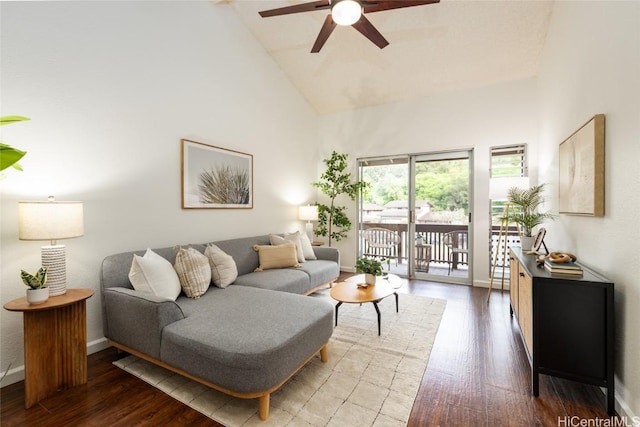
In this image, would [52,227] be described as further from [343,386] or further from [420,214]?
[420,214]

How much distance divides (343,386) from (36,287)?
2073mm

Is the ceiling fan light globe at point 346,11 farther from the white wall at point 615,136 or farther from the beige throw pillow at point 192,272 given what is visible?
the beige throw pillow at point 192,272

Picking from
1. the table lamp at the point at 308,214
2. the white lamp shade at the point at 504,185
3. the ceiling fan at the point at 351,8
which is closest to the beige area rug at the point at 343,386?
the white lamp shade at the point at 504,185

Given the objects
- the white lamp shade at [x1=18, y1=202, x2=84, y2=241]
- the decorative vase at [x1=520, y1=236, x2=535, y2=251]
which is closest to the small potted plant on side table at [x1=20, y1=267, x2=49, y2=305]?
the white lamp shade at [x1=18, y1=202, x2=84, y2=241]

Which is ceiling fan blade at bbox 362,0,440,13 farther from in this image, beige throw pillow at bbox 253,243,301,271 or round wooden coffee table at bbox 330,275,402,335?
beige throw pillow at bbox 253,243,301,271

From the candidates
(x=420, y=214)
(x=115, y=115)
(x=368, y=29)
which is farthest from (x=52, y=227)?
(x=420, y=214)

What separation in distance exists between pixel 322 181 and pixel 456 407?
428 cm

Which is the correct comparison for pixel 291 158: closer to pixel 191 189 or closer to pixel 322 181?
pixel 322 181

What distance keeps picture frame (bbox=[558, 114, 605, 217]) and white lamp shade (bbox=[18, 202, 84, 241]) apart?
358 cm

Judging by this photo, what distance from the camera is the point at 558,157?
113 inches

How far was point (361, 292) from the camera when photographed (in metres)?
2.73

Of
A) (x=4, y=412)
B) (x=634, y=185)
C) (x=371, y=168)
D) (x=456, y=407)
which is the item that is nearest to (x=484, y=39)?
(x=371, y=168)

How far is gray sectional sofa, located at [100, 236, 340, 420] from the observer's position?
1540mm

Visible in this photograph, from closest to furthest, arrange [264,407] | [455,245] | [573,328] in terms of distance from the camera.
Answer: [264,407], [573,328], [455,245]
